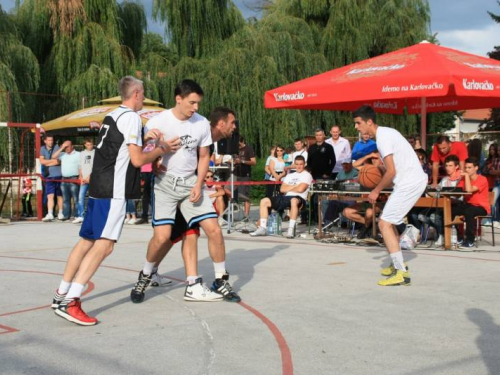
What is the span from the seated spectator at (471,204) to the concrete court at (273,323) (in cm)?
127

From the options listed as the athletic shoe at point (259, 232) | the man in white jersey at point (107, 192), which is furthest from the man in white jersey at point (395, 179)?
the athletic shoe at point (259, 232)

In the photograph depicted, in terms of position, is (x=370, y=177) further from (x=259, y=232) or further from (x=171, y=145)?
(x=171, y=145)

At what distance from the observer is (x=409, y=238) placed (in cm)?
1092

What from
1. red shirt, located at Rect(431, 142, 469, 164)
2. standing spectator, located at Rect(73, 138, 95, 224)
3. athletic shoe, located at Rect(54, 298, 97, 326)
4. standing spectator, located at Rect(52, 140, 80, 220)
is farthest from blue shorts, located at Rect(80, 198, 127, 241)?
standing spectator, located at Rect(52, 140, 80, 220)

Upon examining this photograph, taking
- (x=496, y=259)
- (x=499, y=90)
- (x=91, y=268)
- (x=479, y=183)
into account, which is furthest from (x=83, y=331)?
(x=499, y=90)

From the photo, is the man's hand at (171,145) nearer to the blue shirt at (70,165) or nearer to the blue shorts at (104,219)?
the blue shorts at (104,219)

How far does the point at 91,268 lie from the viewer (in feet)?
19.9

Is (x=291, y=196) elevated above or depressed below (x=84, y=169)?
below

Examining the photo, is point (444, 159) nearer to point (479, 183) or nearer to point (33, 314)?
point (479, 183)

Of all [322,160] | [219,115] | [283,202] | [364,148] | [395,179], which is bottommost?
[283,202]

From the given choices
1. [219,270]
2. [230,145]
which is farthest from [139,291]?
[230,145]

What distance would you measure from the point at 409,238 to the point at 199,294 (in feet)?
16.3

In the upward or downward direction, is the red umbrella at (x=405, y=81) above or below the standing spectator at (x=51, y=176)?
above

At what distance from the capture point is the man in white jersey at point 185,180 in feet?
22.3
